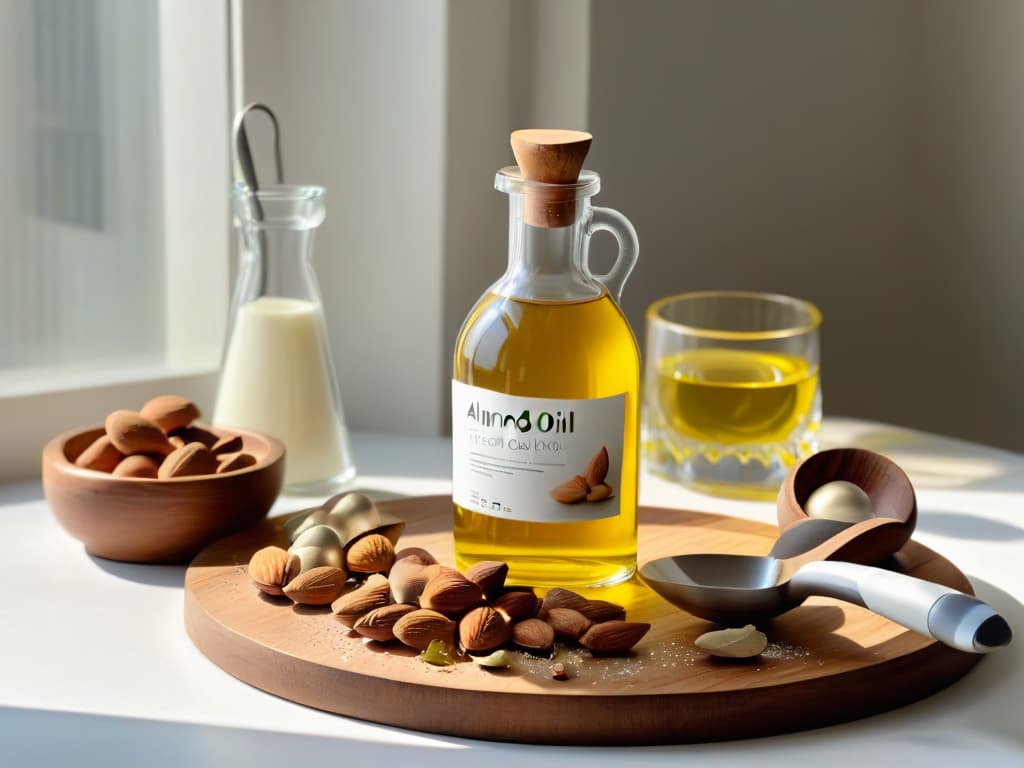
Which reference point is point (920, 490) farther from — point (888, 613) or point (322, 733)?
point (322, 733)

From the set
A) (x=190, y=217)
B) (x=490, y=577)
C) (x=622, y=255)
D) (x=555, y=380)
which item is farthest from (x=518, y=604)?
(x=190, y=217)

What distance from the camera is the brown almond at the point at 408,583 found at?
25.7 inches

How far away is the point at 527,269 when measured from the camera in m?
0.70

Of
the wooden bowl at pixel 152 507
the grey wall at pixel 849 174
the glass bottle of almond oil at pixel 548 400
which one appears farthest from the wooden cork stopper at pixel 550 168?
the grey wall at pixel 849 174

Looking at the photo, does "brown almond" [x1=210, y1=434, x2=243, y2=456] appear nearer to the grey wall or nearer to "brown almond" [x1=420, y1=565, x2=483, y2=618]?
"brown almond" [x1=420, y1=565, x2=483, y2=618]

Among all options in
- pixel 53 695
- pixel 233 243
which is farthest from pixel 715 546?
pixel 233 243

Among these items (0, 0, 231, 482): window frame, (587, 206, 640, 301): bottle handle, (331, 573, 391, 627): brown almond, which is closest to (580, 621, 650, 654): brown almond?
(331, 573, 391, 627): brown almond

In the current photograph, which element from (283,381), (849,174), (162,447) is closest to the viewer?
(162,447)

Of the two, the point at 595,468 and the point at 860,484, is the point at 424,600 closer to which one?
the point at 595,468

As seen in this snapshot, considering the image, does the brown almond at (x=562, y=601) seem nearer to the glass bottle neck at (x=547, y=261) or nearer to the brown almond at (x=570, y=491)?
the brown almond at (x=570, y=491)

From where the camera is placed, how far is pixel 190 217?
106 cm

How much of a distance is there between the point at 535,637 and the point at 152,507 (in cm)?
25

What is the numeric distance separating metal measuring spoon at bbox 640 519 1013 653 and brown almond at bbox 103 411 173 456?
1.06 ft

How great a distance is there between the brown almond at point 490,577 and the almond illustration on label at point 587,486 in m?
0.05
